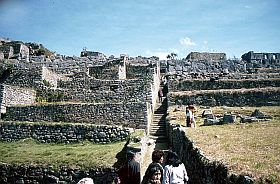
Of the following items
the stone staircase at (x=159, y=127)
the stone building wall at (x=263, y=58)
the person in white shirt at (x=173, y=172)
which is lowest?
the stone staircase at (x=159, y=127)

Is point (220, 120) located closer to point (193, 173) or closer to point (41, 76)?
point (193, 173)

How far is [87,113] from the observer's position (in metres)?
19.5

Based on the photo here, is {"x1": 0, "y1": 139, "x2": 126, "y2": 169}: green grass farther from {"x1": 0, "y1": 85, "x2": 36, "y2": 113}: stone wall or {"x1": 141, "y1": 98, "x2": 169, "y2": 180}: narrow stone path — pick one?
{"x1": 0, "y1": 85, "x2": 36, "y2": 113}: stone wall

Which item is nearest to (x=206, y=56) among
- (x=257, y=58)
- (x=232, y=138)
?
(x=257, y=58)

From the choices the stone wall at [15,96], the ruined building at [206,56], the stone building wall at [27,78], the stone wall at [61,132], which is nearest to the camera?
the stone wall at [61,132]

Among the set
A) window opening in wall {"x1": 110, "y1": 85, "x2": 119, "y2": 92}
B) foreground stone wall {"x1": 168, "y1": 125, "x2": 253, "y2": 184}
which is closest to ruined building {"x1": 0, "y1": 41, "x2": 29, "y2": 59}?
window opening in wall {"x1": 110, "y1": 85, "x2": 119, "y2": 92}

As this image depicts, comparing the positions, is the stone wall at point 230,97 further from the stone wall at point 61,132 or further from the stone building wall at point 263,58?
the stone building wall at point 263,58

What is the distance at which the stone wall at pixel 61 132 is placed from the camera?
16.8 m

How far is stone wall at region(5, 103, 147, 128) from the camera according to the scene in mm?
18875

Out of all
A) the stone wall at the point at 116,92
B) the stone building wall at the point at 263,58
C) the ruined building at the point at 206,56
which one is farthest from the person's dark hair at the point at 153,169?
the ruined building at the point at 206,56

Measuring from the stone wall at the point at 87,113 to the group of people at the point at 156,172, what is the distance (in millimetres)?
11552

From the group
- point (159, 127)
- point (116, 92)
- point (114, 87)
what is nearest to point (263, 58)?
point (114, 87)

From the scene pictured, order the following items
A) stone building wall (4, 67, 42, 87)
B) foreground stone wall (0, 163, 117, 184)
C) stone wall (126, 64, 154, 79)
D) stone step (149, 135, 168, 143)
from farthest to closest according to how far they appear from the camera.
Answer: stone wall (126, 64, 154, 79) < stone building wall (4, 67, 42, 87) < stone step (149, 135, 168, 143) < foreground stone wall (0, 163, 117, 184)

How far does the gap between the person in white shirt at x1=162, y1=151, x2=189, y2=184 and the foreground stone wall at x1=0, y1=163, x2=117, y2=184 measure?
6442 millimetres
